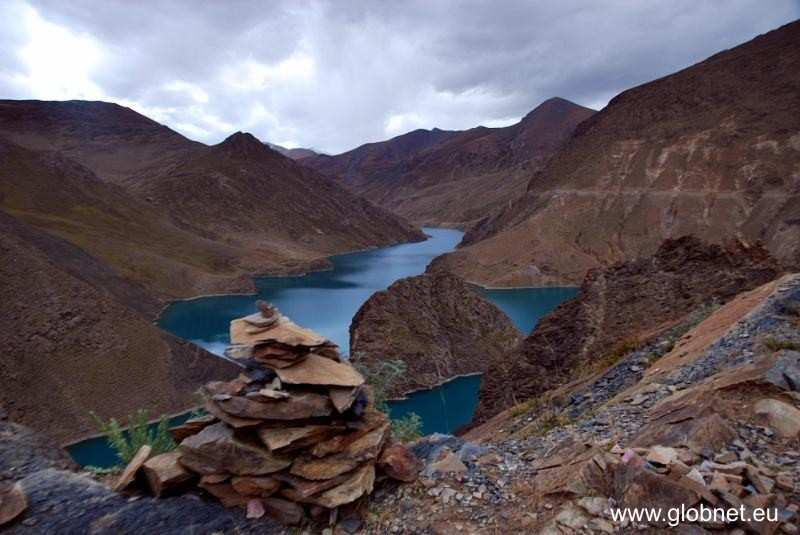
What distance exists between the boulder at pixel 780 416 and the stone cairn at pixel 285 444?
357 centimetres

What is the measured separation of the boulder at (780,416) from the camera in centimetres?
516

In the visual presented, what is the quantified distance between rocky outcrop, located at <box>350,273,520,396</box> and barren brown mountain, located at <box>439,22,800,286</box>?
83.0 feet

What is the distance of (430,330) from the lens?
30.7 meters

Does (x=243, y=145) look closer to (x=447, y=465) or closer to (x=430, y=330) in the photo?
(x=430, y=330)

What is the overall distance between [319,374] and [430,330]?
25209 mm

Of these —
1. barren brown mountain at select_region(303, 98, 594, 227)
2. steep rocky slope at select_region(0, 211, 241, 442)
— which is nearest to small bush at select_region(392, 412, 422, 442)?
steep rocky slope at select_region(0, 211, 241, 442)

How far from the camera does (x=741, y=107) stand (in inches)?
2613

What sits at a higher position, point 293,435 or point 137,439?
point 293,435

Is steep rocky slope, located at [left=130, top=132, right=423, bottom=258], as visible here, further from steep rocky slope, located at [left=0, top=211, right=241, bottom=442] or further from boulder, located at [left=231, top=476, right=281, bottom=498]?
boulder, located at [left=231, top=476, right=281, bottom=498]

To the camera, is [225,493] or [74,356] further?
[74,356]

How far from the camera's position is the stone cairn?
5.37 m

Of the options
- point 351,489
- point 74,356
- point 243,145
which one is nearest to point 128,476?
point 351,489

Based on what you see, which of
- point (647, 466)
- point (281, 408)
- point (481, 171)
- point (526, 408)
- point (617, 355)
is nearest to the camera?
point (647, 466)

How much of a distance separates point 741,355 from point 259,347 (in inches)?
263
